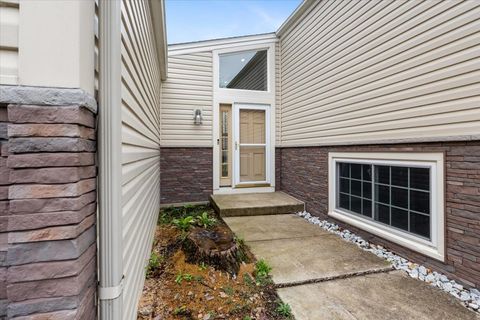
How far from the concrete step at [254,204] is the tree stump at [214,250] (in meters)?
1.62

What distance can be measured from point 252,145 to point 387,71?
3.37 meters

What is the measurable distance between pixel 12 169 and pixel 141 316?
158cm

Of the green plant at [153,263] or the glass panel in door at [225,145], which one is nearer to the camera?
the green plant at [153,263]

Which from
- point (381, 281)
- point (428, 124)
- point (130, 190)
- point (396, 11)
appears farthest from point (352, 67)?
point (130, 190)

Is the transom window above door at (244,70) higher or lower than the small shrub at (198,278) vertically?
higher

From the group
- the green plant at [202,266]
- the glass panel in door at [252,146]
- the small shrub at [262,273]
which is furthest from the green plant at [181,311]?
the glass panel in door at [252,146]

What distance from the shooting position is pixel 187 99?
5.60 meters

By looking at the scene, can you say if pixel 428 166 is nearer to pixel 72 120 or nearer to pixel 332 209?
pixel 332 209

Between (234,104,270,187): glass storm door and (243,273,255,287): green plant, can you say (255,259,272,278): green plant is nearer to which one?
(243,273,255,287): green plant

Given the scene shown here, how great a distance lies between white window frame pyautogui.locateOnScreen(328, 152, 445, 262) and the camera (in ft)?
8.11

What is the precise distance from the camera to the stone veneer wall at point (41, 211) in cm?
85

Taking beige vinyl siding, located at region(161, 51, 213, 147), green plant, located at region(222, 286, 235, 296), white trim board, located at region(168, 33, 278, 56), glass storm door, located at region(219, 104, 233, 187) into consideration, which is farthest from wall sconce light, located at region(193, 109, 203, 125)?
green plant, located at region(222, 286, 235, 296)

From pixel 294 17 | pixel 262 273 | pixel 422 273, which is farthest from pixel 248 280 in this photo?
pixel 294 17

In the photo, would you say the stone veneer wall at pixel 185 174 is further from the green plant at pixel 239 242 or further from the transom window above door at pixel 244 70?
the green plant at pixel 239 242
